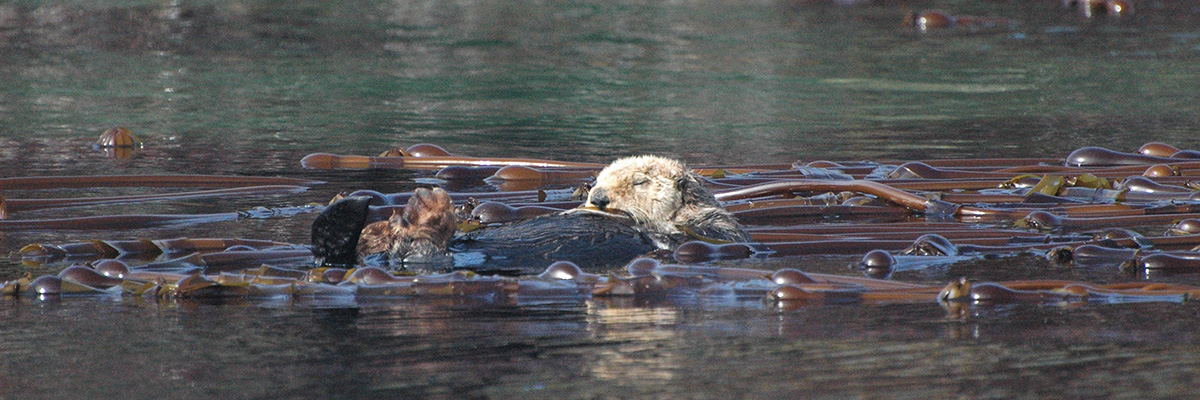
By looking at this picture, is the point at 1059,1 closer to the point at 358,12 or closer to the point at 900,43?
the point at 900,43

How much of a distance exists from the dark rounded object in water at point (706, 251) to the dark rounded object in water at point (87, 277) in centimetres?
165

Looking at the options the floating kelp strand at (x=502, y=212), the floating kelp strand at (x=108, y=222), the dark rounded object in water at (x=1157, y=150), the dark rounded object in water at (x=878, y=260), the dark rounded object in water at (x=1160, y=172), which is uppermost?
the dark rounded object in water at (x=1157, y=150)

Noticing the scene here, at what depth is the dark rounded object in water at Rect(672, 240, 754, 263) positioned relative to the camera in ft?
14.3

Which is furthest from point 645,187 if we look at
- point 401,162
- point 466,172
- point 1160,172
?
point 1160,172

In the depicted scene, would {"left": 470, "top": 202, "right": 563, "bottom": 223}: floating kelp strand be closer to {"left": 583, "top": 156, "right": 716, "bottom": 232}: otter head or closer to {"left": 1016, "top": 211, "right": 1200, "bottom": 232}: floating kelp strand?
{"left": 583, "top": 156, "right": 716, "bottom": 232}: otter head

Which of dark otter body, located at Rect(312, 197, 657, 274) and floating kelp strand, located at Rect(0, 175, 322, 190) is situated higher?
floating kelp strand, located at Rect(0, 175, 322, 190)

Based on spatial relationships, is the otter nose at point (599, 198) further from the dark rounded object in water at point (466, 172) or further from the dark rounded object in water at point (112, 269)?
the dark rounded object in water at point (466, 172)

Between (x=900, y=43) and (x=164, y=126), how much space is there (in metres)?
8.53

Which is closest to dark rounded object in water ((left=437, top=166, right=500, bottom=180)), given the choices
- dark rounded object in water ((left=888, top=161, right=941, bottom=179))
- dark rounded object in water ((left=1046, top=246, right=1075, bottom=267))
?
dark rounded object in water ((left=888, top=161, right=941, bottom=179))

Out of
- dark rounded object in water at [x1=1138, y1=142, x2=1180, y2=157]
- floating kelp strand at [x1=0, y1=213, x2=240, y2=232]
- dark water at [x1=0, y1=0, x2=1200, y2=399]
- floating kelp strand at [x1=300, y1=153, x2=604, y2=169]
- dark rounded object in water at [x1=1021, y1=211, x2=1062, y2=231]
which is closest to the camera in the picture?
dark water at [x1=0, y1=0, x2=1200, y2=399]

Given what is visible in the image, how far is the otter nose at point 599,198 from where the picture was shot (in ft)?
15.1

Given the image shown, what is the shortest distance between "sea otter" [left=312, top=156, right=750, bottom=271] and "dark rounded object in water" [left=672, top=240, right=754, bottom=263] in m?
0.13

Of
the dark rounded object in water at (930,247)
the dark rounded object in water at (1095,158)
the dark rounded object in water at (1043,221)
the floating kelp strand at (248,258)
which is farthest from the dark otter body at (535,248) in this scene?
the dark rounded object in water at (1095,158)

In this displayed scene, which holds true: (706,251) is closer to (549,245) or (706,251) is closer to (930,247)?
(549,245)
